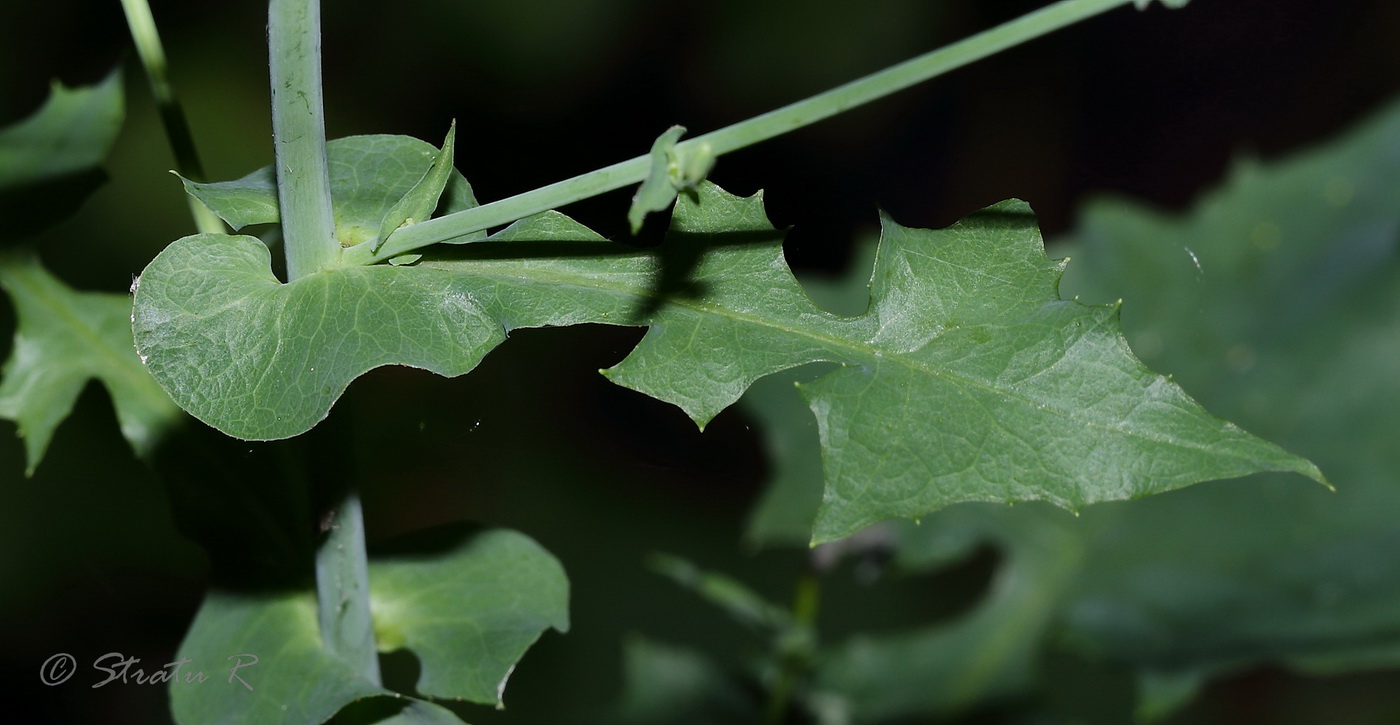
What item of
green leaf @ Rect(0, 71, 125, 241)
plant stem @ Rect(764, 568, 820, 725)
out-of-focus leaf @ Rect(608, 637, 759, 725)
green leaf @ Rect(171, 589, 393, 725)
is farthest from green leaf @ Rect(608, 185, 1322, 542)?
out-of-focus leaf @ Rect(608, 637, 759, 725)

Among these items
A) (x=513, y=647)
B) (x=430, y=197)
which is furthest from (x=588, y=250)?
(x=513, y=647)

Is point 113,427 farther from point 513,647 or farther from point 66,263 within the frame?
point 513,647

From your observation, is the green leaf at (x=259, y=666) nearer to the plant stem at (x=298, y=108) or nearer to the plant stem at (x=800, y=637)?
the plant stem at (x=298, y=108)

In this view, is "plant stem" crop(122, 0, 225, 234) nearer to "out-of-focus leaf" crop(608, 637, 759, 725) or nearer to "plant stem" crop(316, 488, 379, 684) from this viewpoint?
"plant stem" crop(316, 488, 379, 684)

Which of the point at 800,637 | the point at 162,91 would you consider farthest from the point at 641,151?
the point at 162,91

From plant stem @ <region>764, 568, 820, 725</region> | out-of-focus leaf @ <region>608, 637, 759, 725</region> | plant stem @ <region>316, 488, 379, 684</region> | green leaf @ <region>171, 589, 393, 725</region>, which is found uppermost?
plant stem @ <region>316, 488, 379, 684</region>
